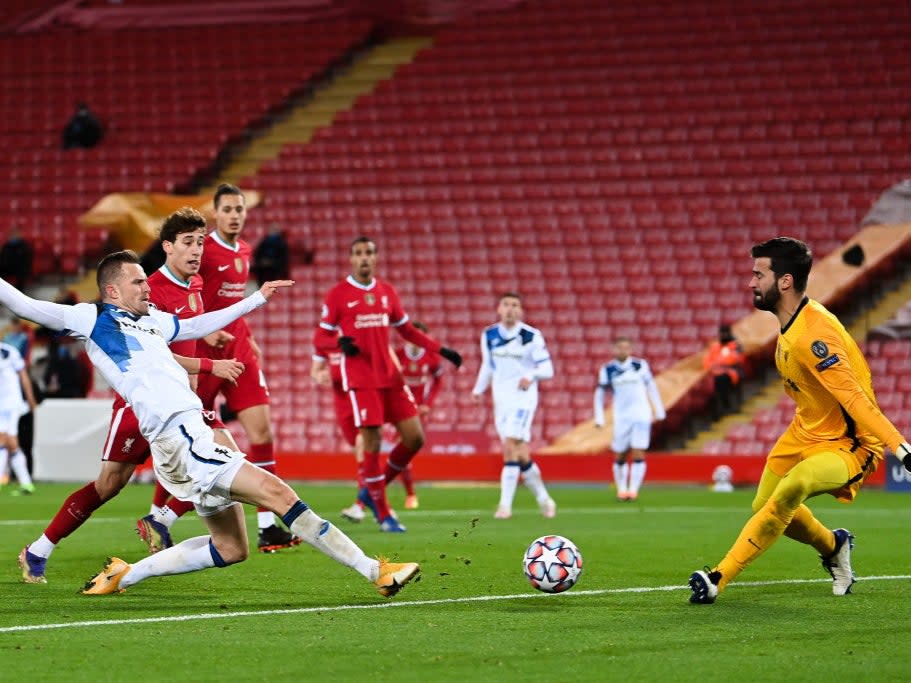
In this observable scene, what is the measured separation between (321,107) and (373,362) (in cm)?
1761

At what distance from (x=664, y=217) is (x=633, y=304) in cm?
181

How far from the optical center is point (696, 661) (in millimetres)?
5898

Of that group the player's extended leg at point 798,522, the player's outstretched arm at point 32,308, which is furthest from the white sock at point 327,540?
the player's extended leg at point 798,522

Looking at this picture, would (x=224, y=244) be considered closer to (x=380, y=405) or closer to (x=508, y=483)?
(x=380, y=405)

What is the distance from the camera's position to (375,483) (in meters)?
12.4

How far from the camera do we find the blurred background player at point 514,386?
14.3 m

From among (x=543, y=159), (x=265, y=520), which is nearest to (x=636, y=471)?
(x=265, y=520)

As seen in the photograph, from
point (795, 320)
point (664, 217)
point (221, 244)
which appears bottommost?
point (795, 320)

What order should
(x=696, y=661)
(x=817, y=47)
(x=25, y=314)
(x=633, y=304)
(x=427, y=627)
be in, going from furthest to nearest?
(x=817, y=47), (x=633, y=304), (x=25, y=314), (x=427, y=627), (x=696, y=661)

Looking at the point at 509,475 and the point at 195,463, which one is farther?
the point at 509,475

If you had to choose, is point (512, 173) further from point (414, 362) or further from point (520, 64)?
point (414, 362)

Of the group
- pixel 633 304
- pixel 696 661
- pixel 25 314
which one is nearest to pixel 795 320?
pixel 696 661

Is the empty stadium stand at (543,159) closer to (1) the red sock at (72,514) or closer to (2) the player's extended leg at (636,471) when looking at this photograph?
(2) the player's extended leg at (636,471)

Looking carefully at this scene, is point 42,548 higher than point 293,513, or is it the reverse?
point 293,513
